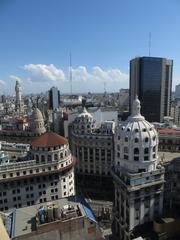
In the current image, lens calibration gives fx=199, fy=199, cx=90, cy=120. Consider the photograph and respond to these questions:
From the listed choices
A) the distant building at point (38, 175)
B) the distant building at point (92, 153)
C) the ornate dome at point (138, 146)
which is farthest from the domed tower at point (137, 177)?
the distant building at point (92, 153)

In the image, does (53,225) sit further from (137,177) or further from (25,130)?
(25,130)

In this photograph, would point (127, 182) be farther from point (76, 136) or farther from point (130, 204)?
point (76, 136)

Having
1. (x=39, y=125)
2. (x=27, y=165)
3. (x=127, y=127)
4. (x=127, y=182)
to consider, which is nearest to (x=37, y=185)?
(x=27, y=165)

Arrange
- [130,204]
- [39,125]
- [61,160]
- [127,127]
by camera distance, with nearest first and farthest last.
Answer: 1. [130,204]
2. [127,127]
3. [61,160]
4. [39,125]

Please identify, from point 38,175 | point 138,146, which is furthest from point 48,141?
point 138,146

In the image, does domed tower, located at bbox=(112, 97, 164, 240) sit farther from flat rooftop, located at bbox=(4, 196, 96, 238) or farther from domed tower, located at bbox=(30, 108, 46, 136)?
domed tower, located at bbox=(30, 108, 46, 136)

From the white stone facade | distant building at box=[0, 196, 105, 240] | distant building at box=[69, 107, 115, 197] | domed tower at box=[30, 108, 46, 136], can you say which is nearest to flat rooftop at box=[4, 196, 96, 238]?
distant building at box=[0, 196, 105, 240]
